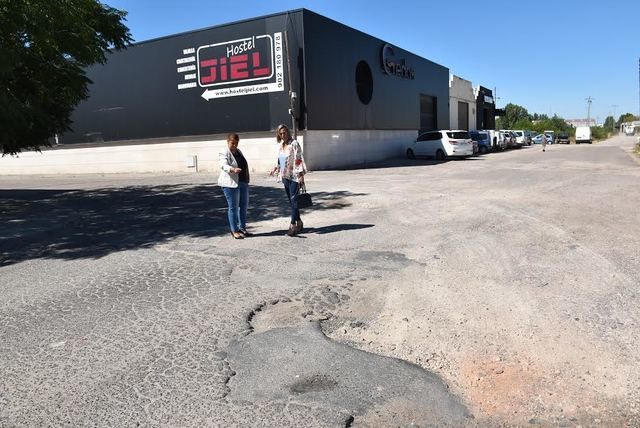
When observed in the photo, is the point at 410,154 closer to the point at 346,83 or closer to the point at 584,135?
the point at 346,83

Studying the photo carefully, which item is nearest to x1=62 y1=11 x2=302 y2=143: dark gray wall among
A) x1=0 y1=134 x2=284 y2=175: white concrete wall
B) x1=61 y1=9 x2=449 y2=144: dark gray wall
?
x1=61 y1=9 x2=449 y2=144: dark gray wall

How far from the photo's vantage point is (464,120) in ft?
162

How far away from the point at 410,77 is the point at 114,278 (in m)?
30.2

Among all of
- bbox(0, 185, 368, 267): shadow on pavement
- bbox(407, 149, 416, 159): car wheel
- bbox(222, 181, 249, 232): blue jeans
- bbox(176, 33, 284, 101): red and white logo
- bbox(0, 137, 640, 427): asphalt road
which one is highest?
bbox(176, 33, 284, 101): red and white logo

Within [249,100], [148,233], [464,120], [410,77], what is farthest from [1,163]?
[464,120]

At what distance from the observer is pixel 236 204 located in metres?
8.12

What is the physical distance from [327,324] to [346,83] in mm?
21870

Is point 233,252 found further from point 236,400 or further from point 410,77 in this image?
point 410,77

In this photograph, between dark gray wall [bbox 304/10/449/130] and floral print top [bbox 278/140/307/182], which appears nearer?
floral print top [bbox 278/140/307/182]

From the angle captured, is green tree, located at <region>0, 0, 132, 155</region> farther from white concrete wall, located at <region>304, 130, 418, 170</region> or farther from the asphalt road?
white concrete wall, located at <region>304, 130, 418, 170</region>

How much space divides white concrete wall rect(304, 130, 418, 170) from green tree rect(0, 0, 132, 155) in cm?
1031

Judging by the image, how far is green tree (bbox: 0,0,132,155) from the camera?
9.91 meters

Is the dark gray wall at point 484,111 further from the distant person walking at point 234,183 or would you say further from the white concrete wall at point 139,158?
the distant person walking at point 234,183

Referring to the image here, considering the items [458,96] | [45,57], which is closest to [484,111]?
[458,96]
